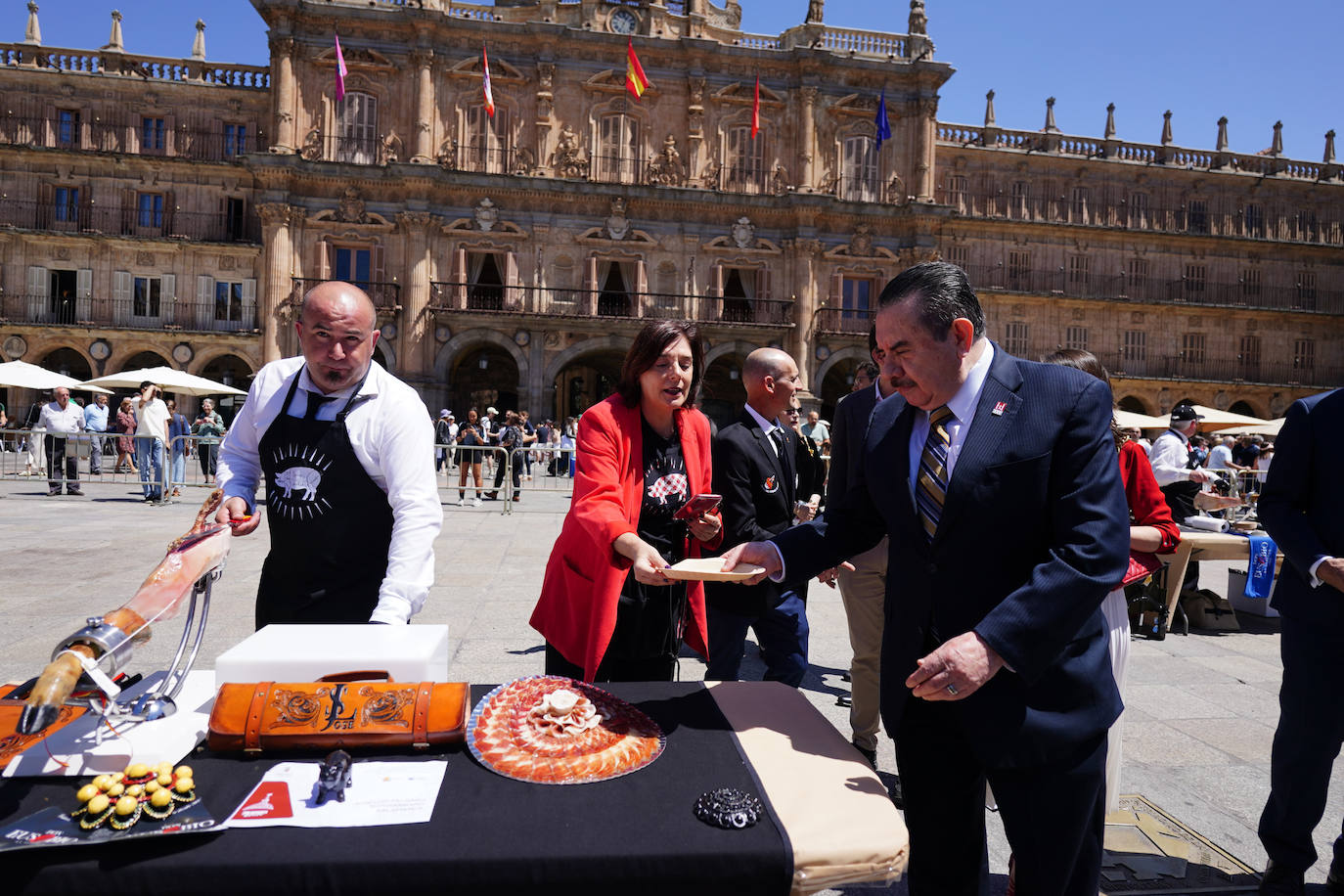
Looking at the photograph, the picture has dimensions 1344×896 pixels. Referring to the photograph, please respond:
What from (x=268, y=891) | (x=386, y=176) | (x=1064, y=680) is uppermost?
(x=386, y=176)

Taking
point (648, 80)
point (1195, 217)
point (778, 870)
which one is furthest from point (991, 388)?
point (1195, 217)

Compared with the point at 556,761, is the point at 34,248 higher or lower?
higher

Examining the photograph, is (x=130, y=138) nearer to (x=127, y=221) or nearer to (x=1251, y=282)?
(x=127, y=221)

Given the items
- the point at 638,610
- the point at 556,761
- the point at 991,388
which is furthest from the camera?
the point at 638,610

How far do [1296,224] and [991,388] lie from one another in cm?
4197

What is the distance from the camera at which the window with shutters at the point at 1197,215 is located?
33.0 m

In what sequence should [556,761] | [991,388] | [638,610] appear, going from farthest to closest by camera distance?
[638,610] < [991,388] < [556,761]

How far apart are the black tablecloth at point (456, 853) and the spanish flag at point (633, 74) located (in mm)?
25974

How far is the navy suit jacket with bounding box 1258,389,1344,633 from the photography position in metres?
2.87

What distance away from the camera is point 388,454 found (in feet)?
9.16

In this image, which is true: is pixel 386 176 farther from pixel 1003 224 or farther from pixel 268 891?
pixel 268 891

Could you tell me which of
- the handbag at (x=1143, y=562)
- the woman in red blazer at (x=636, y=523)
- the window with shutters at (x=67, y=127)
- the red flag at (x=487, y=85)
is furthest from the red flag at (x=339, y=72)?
the handbag at (x=1143, y=562)

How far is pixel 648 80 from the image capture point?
27.0 meters

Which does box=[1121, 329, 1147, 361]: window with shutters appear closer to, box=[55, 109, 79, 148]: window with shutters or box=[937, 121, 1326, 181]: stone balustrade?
box=[937, 121, 1326, 181]: stone balustrade
